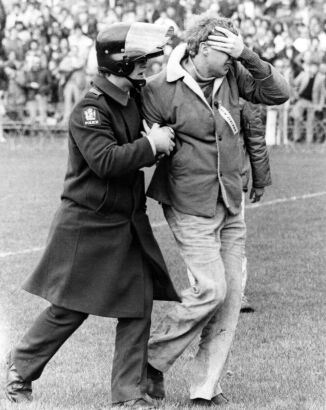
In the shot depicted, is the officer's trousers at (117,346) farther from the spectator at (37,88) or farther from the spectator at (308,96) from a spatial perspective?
the spectator at (37,88)

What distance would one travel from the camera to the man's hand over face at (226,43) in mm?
5250

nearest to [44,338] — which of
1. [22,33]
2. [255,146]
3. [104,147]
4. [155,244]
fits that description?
[155,244]

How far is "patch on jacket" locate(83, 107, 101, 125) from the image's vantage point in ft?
16.5

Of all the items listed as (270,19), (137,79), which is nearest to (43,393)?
(137,79)

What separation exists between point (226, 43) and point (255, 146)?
204 centimetres

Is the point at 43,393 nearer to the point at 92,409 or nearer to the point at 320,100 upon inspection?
the point at 92,409

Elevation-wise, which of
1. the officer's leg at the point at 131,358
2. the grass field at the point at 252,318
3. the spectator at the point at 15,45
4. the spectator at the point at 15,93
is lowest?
the spectator at the point at 15,93

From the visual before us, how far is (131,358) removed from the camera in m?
5.28

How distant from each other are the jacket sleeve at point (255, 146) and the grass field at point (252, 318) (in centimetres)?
109

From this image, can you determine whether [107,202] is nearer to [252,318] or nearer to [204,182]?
[204,182]

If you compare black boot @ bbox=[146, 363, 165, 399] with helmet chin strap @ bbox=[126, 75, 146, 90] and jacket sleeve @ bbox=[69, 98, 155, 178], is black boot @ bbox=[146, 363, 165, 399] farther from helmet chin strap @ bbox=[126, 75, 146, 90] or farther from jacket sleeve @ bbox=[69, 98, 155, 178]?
helmet chin strap @ bbox=[126, 75, 146, 90]

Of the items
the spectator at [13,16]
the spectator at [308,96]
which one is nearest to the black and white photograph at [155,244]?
the spectator at [308,96]

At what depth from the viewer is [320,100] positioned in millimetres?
21672

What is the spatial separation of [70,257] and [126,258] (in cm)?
29
